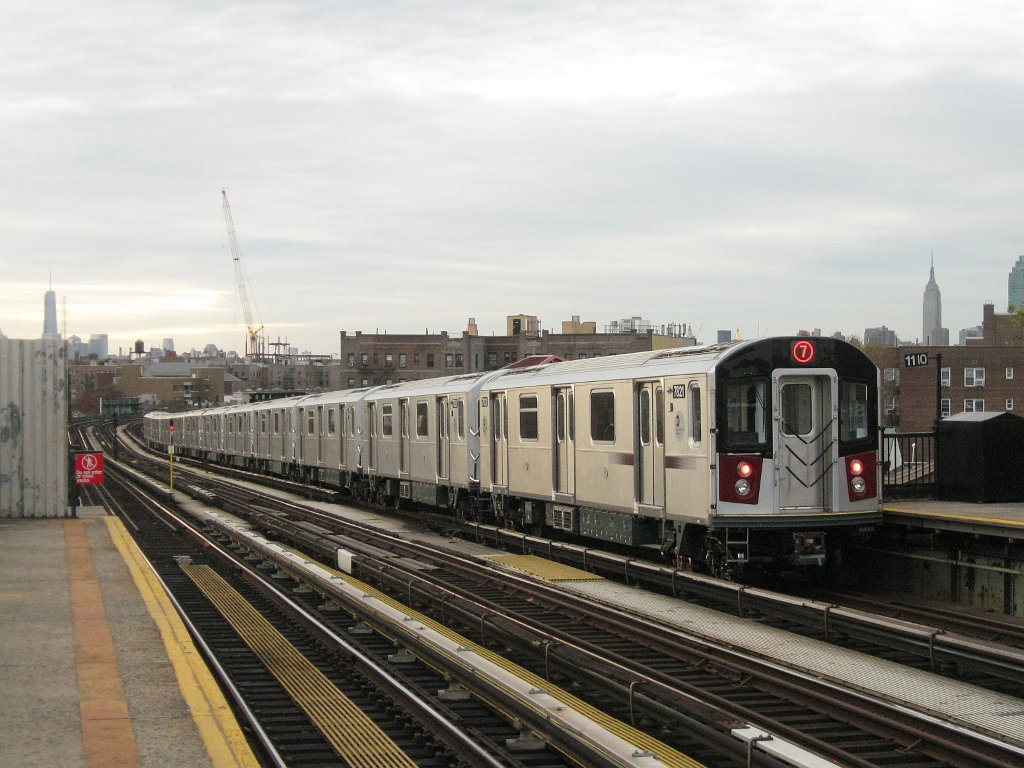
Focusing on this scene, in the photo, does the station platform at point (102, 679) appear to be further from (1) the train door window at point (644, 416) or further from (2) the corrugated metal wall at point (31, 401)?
(2) the corrugated metal wall at point (31, 401)

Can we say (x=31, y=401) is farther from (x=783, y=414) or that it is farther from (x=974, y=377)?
(x=974, y=377)

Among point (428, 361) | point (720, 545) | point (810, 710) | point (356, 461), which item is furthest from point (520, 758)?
point (428, 361)

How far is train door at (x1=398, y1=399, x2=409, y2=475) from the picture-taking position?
27.6 metres

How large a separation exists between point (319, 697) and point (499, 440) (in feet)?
38.2

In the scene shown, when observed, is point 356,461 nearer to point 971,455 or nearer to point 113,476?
point 971,455

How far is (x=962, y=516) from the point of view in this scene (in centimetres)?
1291

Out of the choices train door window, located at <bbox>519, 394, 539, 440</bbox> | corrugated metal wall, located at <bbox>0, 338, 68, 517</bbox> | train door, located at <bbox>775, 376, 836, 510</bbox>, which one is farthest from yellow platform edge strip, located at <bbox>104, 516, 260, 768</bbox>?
corrugated metal wall, located at <bbox>0, 338, 68, 517</bbox>

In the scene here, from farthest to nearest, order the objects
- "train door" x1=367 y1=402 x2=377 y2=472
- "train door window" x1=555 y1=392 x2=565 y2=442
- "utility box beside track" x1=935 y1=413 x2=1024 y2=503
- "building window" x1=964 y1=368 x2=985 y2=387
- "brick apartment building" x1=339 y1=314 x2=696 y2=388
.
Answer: "brick apartment building" x1=339 y1=314 x2=696 y2=388
"building window" x1=964 y1=368 x2=985 y2=387
"train door" x1=367 y1=402 x2=377 y2=472
"train door window" x1=555 y1=392 x2=565 y2=442
"utility box beside track" x1=935 y1=413 x2=1024 y2=503

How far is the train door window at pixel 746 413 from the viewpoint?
1353 cm

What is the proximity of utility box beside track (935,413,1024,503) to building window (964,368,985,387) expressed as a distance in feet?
166

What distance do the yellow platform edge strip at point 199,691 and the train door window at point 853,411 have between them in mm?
7659

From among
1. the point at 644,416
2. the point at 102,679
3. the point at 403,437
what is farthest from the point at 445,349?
the point at 102,679

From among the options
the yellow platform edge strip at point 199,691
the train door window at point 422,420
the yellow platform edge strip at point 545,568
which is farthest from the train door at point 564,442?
the train door window at point 422,420

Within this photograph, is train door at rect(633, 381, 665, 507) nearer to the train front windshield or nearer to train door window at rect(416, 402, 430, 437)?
the train front windshield
